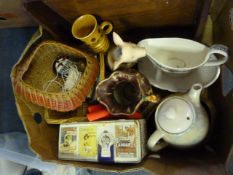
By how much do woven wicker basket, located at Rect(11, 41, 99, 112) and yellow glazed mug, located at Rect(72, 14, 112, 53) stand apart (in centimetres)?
4

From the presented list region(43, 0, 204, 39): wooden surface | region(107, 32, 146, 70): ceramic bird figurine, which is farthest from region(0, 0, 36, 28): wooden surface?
region(107, 32, 146, 70): ceramic bird figurine

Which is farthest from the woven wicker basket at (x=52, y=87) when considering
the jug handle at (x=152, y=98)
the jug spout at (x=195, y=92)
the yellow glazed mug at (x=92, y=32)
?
the jug spout at (x=195, y=92)

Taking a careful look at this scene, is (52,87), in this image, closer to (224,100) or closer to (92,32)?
(92,32)

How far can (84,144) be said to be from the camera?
3.25ft

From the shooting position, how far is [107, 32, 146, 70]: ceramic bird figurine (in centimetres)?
88

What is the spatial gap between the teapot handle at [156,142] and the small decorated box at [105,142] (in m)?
0.03

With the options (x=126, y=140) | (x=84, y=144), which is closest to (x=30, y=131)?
(x=84, y=144)

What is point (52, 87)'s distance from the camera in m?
1.07

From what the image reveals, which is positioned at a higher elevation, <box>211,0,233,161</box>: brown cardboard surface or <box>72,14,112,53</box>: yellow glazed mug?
<box>72,14,112,53</box>: yellow glazed mug

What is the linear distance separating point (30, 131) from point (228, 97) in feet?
1.66

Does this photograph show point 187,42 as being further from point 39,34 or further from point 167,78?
point 39,34

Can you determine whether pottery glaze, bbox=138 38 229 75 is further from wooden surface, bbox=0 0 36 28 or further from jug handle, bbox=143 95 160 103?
wooden surface, bbox=0 0 36 28

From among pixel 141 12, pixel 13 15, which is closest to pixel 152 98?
pixel 141 12

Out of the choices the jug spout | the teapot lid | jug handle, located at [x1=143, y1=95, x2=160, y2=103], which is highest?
the jug spout
